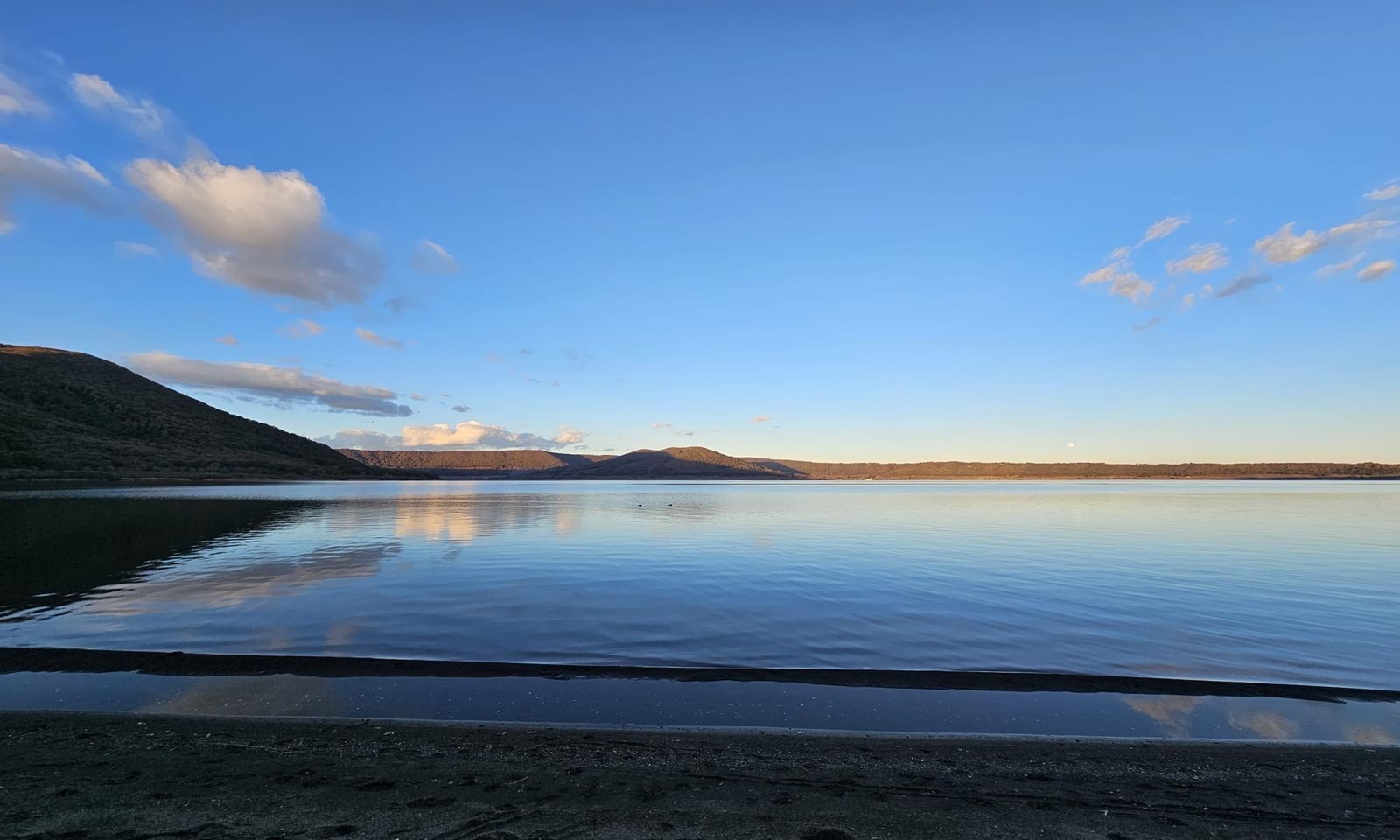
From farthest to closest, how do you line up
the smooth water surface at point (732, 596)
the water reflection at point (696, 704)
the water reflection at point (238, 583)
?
1. the water reflection at point (238, 583)
2. the smooth water surface at point (732, 596)
3. the water reflection at point (696, 704)

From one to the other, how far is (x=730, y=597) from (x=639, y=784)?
551 inches

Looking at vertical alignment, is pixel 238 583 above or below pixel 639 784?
above

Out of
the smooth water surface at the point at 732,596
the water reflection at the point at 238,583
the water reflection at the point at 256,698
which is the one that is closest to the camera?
the water reflection at the point at 256,698

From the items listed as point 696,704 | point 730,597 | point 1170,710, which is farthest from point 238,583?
point 1170,710

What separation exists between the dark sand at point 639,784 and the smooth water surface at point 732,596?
16.3ft

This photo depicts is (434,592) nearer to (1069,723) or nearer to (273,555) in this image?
(273,555)

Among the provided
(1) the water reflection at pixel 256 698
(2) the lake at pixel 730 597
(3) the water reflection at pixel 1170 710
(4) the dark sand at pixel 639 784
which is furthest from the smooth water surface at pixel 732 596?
(4) the dark sand at pixel 639 784

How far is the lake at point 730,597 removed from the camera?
14.7 meters

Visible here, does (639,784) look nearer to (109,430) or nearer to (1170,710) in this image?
(1170,710)

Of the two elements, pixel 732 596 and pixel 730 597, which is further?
pixel 732 596

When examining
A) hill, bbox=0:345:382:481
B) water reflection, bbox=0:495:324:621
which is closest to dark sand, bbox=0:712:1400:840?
water reflection, bbox=0:495:324:621

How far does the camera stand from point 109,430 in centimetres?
13788

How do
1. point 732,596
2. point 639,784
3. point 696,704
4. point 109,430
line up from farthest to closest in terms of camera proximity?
Result: point 109,430 < point 732,596 < point 696,704 < point 639,784

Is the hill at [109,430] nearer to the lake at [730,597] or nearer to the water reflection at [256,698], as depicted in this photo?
the lake at [730,597]
